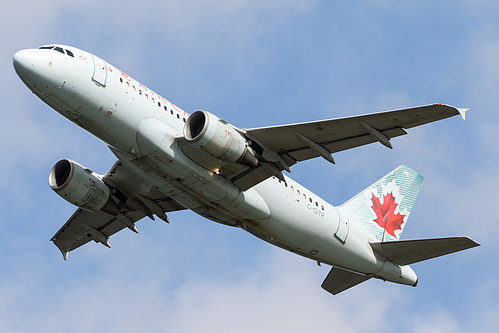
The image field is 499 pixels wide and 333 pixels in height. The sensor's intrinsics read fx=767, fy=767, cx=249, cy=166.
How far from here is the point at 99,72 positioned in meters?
29.0

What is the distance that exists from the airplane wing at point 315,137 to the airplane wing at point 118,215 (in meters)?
5.95

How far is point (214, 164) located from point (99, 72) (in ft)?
18.5

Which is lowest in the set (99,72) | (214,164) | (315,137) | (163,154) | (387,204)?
(163,154)

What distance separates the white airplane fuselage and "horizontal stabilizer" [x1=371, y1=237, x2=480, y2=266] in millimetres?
2213

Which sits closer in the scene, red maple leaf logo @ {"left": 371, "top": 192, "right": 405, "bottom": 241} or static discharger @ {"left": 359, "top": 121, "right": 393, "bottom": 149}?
static discharger @ {"left": 359, "top": 121, "right": 393, "bottom": 149}

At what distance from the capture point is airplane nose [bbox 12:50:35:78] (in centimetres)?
2780

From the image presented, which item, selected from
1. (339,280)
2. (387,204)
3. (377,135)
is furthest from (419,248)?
(377,135)

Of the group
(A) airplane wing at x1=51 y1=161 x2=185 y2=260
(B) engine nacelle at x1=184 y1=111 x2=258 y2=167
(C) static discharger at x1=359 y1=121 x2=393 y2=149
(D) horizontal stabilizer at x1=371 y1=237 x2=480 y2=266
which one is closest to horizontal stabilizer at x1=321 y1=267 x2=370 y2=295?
(D) horizontal stabilizer at x1=371 y1=237 x2=480 y2=266

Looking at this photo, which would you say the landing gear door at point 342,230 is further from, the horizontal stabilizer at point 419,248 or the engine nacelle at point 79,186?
the engine nacelle at point 79,186

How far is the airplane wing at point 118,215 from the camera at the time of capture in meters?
35.1

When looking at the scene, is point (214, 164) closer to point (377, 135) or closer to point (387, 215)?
point (377, 135)

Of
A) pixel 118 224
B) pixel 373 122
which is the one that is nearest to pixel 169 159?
pixel 373 122

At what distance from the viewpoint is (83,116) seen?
2886 centimetres

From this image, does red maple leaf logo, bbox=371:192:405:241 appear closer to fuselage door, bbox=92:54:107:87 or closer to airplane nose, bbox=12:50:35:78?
fuselage door, bbox=92:54:107:87
